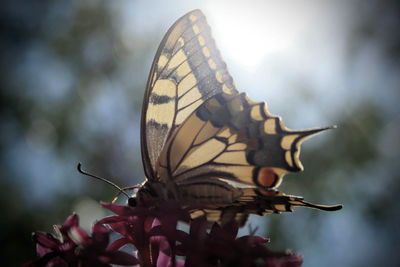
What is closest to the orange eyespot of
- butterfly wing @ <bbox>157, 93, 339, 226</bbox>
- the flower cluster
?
butterfly wing @ <bbox>157, 93, 339, 226</bbox>

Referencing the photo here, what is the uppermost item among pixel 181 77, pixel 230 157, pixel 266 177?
pixel 181 77

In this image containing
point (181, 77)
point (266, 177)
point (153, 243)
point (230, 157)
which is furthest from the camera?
point (181, 77)

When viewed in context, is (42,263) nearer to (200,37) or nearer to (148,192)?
(148,192)

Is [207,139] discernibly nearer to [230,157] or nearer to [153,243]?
[230,157]

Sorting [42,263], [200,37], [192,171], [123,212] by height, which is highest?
[200,37]

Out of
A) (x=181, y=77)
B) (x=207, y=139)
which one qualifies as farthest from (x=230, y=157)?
(x=181, y=77)

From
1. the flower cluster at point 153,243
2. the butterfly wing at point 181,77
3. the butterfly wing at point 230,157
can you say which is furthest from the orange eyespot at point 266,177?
the butterfly wing at point 181,77

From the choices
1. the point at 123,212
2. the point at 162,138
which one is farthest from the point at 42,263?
the point at 162,138
